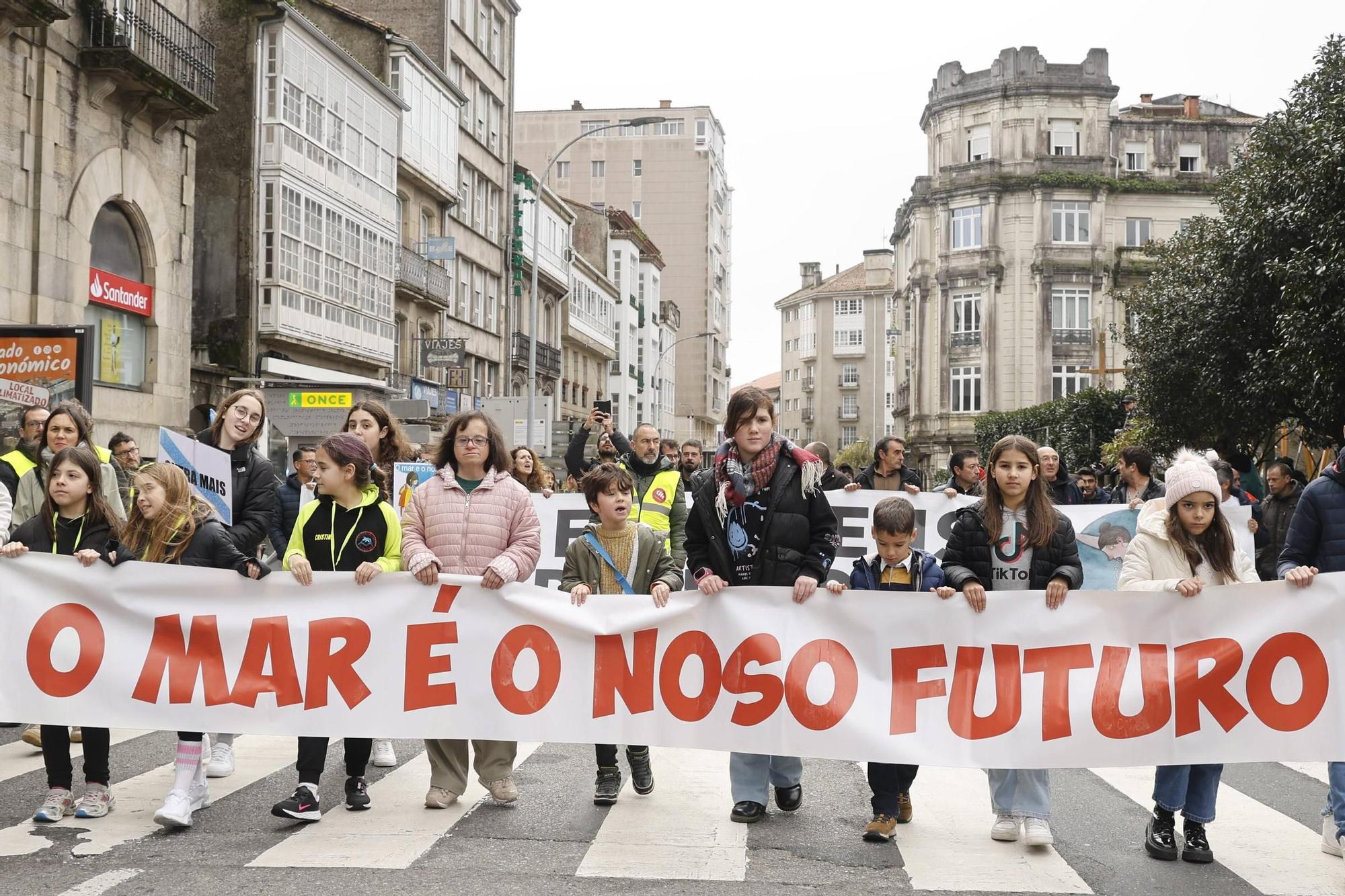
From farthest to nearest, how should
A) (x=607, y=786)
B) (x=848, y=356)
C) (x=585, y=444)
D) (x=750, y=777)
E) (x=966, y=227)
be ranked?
(x=848, y=356) < (x=966, y=227) < (x=585, y=444) < (x=607, y=786) < (x=750, y=777)

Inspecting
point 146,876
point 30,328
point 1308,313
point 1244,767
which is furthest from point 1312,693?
point 1308,313

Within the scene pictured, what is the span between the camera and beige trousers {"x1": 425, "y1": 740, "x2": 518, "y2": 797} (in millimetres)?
6785

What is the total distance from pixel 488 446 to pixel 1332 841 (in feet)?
13.6

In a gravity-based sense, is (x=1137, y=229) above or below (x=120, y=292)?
above

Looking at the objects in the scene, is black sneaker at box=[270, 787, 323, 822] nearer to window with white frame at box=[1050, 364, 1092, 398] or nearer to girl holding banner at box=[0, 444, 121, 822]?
girl holding banner at box=[0, 444, 121, 822]

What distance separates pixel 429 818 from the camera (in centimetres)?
657

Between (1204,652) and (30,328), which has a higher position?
(30,328)

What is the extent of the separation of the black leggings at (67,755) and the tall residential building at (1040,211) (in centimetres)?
6462

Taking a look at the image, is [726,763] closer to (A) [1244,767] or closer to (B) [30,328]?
(A) [1244,767]

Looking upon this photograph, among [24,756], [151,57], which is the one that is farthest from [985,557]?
[151,57]

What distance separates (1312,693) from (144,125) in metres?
23.0

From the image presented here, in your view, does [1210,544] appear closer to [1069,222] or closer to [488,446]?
[488,446]

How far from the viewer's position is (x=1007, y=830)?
6238 millimetres

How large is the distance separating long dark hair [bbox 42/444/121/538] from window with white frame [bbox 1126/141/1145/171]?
69.9 m
